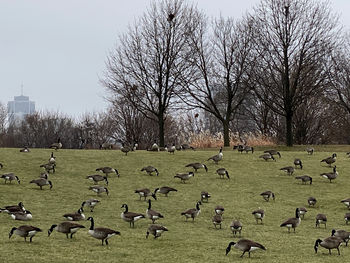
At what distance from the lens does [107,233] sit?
15695mm

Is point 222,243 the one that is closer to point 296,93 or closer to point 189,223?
point 189,223

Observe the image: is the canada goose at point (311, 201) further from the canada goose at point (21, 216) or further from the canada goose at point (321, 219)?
the canada goose at point (21, 216)

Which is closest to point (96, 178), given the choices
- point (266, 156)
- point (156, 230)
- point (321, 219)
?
point (156, 230)

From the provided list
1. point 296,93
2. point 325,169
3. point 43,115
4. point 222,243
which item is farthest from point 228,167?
point 43,115

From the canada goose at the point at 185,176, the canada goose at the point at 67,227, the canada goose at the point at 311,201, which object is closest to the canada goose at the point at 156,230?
the canada goose at the point at 67,227

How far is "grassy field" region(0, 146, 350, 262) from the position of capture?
49.2 feet

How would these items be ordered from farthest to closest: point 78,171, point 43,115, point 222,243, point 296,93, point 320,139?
point 43,115 → point 320,139 → point 296,93 → point 78,171 → point 222,243

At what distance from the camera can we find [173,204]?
79.2ft

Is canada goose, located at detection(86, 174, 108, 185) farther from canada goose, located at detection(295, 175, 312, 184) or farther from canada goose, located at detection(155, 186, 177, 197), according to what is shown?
canada goose, located at detection(295, 175, 312, 184)

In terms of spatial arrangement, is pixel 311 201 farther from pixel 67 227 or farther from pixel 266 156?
pixel 67 227

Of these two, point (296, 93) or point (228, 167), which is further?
point (296, 93)

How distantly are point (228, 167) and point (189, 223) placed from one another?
13350mm

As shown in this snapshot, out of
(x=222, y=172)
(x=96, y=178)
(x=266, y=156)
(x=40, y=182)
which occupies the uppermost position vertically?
(x=266, y=156)

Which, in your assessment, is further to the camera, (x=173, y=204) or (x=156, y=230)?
(x=173, y=204)
